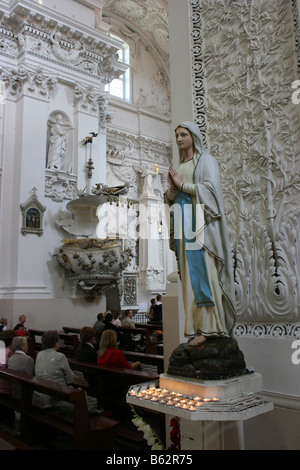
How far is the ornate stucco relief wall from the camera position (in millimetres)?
3105

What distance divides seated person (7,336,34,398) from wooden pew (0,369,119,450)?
5.3 inches

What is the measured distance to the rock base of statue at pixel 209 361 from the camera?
7.49 feet

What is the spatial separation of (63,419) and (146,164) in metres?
13.7

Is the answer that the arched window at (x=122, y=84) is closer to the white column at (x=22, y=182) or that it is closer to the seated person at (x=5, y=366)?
the white column at (x=22, y=182)

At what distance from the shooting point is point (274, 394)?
292 centimetres

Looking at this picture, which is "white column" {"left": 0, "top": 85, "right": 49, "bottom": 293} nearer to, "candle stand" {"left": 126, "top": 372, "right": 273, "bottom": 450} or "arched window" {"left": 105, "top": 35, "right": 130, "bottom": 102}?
"arched window" {"left": 105, "top": 35, "right": 130, "bottom": 102}

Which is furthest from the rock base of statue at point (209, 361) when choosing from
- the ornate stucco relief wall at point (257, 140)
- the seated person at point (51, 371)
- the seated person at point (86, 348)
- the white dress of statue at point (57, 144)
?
the white dress of statue at point (57, 144)

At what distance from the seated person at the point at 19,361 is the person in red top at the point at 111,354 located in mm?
828

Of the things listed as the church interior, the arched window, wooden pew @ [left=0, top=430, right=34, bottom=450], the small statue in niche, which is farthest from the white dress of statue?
wooden pew @ [left=0, top=430, right=34, bottom=450]

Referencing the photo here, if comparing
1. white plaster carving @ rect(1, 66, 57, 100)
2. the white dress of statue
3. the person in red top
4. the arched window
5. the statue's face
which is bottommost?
the person in red top

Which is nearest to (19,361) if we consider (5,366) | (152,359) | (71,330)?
(5,366)

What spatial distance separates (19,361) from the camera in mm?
4430

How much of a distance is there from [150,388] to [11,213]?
322 inches

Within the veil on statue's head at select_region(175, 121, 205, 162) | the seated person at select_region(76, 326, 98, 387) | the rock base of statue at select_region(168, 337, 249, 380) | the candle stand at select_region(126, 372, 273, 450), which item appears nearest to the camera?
the candle stand at select_region(126, 372, 273, 450)
